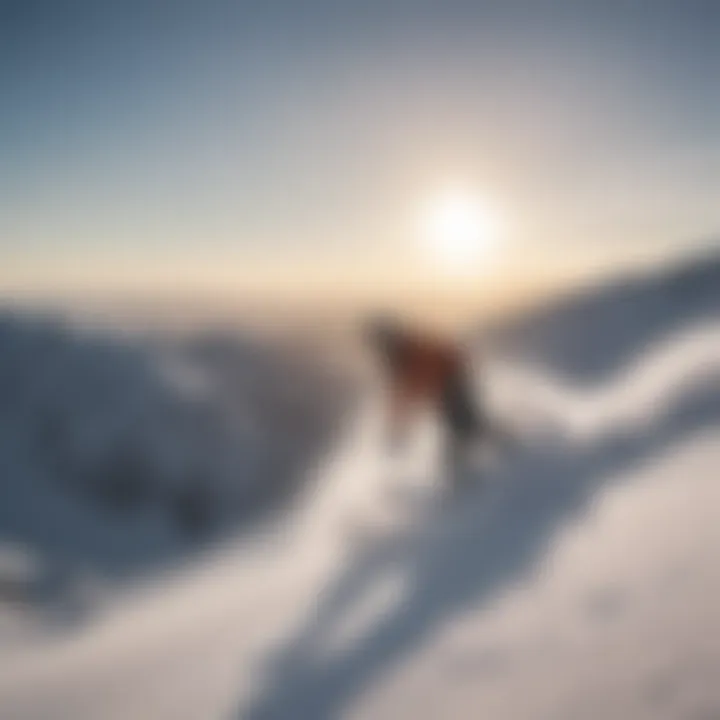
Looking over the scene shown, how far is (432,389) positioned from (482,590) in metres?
0.38

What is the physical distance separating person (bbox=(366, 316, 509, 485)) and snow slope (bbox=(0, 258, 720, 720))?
5 cm

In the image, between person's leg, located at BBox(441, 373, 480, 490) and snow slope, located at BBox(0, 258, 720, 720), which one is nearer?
snow slope, located at BBox(0, 258, 720, 720)

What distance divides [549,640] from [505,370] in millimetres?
521

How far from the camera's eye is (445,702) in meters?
0.90

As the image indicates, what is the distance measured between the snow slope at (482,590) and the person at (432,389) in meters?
0.05

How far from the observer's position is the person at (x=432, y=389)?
120 cm

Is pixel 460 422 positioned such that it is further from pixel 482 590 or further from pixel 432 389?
pixel 482 590

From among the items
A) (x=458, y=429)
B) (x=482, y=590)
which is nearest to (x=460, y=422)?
(x=458, y=429)

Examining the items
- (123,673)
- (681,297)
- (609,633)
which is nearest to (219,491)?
(123,673)

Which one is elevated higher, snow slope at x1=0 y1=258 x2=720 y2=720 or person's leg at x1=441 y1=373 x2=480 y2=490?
person's leg at x1=441 y1=373 x2=480 y2=490

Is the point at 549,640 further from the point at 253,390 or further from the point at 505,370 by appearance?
the point at 253,390

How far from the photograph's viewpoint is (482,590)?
1.09 meters

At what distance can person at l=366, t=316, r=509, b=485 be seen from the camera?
1204 mm

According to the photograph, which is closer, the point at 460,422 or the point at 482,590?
the point at 482,590
